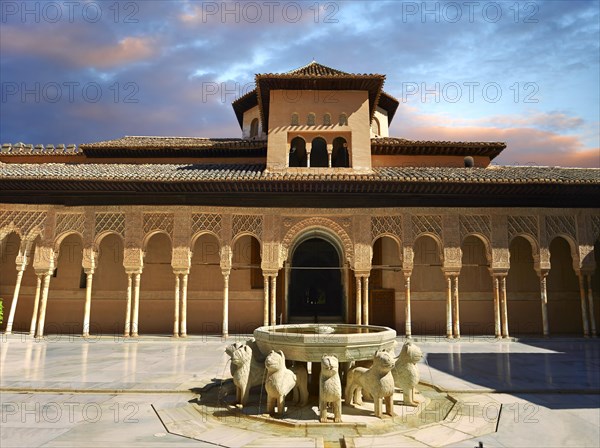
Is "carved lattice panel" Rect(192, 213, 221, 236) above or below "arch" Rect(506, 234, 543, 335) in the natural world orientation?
above

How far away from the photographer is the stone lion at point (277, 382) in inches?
213

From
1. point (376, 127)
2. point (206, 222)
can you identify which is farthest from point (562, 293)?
point (206, 222)

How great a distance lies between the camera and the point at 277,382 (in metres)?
5.41

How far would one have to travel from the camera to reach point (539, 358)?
10.4 m

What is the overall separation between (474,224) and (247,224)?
7776 mm

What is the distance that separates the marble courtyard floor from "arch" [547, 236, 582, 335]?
5926mm

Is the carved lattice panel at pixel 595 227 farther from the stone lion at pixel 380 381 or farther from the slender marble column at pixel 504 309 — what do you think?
the stone lion at pixel 380 381

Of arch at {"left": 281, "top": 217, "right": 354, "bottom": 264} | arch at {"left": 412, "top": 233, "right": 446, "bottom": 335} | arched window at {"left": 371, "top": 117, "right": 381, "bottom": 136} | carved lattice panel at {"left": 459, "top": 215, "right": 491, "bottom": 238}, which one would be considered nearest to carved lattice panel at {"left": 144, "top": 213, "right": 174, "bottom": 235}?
arch at {"left": 281, "top": 217, "right": 354, "bottom": 264}

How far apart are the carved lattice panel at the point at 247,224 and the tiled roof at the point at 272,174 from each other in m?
1.39

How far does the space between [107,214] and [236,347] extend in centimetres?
1067

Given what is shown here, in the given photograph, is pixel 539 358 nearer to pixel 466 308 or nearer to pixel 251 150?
pixel 466 308

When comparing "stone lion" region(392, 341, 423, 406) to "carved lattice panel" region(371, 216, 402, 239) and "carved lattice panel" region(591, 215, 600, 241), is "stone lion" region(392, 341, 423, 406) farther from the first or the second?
"carved lattice panel" region(591, 215, 600, 241)

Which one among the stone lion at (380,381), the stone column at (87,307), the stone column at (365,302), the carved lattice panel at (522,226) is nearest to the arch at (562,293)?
the carved lattice panel at (522,226)

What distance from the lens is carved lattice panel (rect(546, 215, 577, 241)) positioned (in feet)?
48.2
